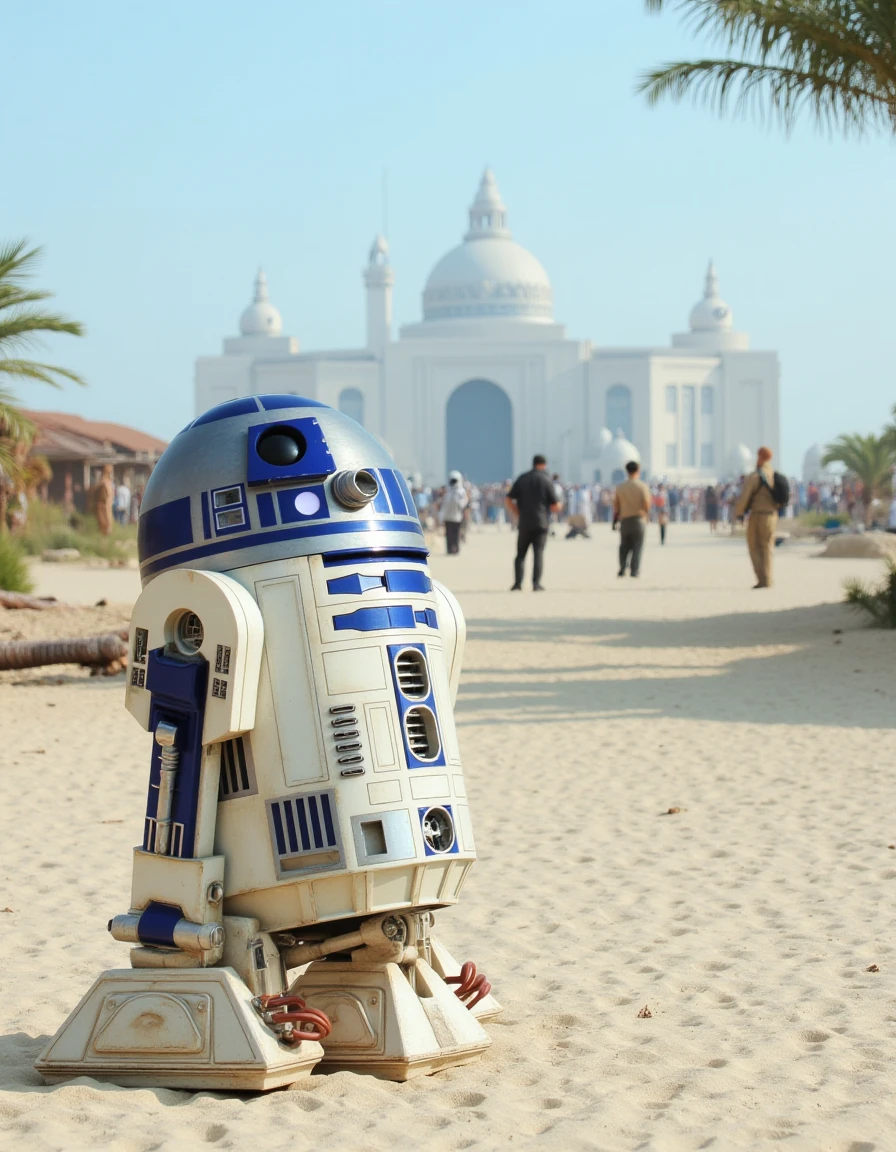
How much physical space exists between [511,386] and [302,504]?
262 feet

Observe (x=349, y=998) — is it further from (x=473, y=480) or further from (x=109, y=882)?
(x=473, y=480)

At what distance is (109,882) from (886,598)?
9975mm

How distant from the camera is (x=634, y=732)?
30.2 feet

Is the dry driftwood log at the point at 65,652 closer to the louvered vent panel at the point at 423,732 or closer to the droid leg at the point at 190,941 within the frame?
the droid leg at the point at 190,941

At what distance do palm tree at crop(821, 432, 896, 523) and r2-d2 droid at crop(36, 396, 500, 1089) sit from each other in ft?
114

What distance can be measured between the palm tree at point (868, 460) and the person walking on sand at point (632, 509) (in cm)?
1741

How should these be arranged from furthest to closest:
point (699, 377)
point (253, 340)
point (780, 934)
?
point (253, 340)
point (699, 377)
point (780, 934)

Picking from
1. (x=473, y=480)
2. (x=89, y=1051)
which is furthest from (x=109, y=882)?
Answer: (x=473, y=480)

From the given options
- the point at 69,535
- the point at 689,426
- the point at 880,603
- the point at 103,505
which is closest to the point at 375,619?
the point at 880,603

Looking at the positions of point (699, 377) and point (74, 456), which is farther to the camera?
point (699, 377)

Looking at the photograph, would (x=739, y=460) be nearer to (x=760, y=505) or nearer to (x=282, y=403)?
(x=760, y=505)

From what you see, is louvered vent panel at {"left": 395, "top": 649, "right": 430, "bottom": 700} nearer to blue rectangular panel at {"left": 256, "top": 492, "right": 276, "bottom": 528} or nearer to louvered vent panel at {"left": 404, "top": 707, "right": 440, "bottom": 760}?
louvered vent panel at {"left": 404, "top": 707, "right": 440, "bottom": 760}

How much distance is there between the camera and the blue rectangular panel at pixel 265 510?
12.0 ft

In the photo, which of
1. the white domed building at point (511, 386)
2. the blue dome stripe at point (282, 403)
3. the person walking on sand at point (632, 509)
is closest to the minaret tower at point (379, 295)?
the white domed building at point (511, 386)
